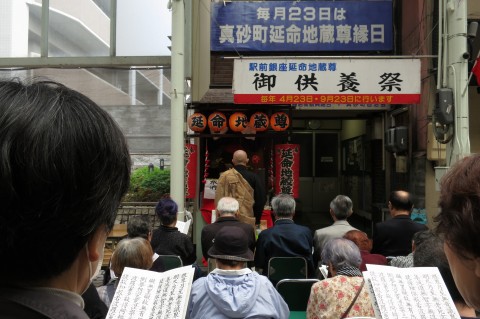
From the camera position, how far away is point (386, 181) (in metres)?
10.0

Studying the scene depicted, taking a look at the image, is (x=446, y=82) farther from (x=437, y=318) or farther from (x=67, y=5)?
(x=67, y=5)

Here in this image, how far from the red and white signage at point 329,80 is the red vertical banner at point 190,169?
7.75ft

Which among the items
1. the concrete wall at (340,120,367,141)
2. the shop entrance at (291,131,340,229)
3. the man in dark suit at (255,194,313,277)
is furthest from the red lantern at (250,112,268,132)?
the shop entrance at (291,131,340,229)

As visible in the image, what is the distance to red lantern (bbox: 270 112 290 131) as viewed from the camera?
9.06 meters

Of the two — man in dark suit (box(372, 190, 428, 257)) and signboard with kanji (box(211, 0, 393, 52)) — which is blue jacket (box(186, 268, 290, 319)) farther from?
signboard with kanji (box(211, 0, 393, 52))

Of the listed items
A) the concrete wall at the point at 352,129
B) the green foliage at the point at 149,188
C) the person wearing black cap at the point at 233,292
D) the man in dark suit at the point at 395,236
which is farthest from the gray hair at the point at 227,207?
the concrete wall at the point at 352,129

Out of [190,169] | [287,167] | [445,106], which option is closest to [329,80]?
[445,106]

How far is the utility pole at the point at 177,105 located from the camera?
251 inches

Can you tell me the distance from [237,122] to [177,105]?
8.91 feet

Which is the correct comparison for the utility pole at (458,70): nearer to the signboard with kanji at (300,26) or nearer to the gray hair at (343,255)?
the gray hair at (343,255)

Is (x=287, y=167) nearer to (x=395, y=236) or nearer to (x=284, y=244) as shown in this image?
(x=284, y=244)

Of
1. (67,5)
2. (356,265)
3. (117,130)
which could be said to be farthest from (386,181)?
(117,130)

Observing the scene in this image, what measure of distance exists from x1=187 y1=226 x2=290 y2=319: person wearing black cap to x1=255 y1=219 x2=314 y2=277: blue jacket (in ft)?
5.82

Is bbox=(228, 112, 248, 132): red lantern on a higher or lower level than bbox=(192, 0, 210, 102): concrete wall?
lower
